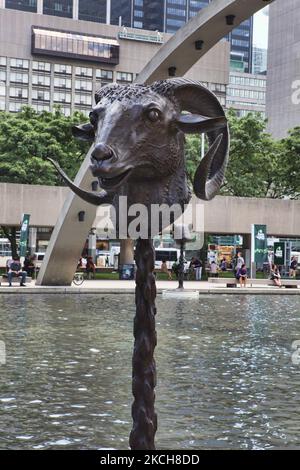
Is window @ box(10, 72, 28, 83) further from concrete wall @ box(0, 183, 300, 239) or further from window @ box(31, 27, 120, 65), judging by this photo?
concrete wall @ box(0, 183, 300, 239)

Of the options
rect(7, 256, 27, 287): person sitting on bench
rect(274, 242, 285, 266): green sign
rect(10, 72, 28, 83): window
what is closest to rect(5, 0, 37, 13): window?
rect(10, 72, 28, 83): window

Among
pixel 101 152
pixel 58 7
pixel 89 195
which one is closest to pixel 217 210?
pixel 89 195

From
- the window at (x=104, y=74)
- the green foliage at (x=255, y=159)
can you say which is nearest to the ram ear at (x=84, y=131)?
the green foliage at (x=255, y=159)

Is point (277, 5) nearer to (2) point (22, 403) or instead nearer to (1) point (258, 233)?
(1) point (258, 233)

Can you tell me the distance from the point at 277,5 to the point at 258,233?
77653 mm

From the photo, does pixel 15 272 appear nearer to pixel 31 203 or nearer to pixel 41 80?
pixel 31 203

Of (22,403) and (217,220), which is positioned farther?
(217,220)

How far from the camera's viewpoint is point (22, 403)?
736cm

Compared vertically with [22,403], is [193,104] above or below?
above

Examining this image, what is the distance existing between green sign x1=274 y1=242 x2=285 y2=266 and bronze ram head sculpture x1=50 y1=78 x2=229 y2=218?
37582 mm

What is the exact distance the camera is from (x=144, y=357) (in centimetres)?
388

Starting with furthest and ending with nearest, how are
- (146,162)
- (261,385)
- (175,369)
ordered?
(175,369), (261,385), (146,162)

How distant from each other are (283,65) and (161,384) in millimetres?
102217
